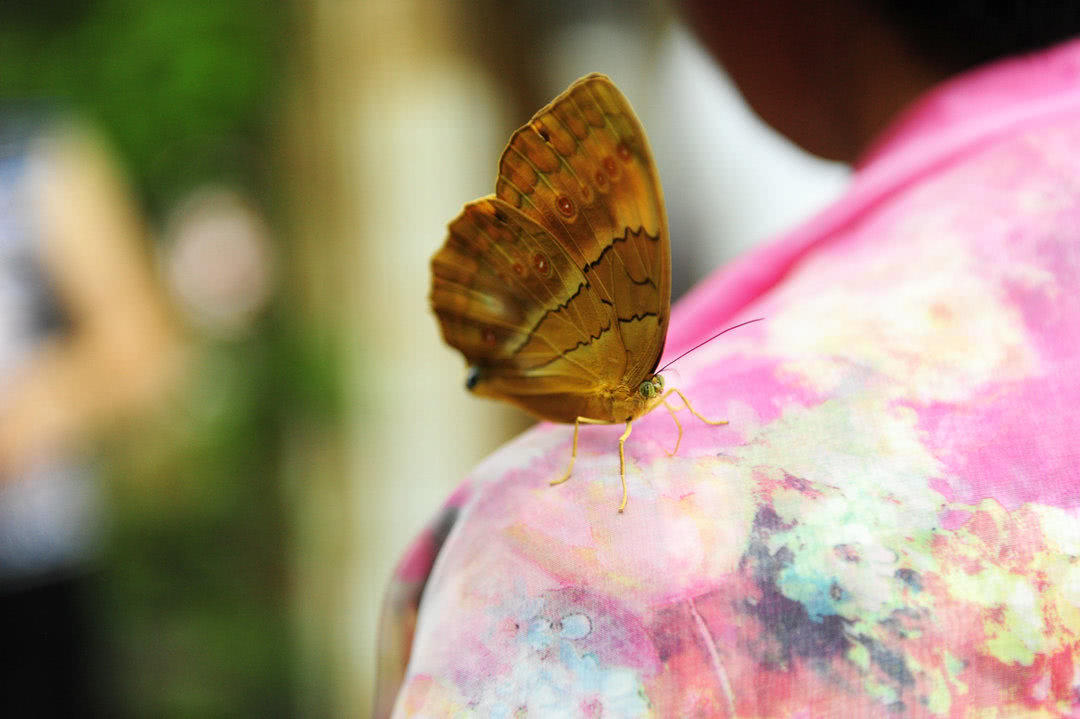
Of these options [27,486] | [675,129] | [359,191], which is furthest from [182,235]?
[675,129]

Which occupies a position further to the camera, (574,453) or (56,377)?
(56,377)

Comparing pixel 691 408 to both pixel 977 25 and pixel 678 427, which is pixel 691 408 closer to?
pixel 678 427

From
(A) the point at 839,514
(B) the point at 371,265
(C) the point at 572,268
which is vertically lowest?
(B) the point at 371,265

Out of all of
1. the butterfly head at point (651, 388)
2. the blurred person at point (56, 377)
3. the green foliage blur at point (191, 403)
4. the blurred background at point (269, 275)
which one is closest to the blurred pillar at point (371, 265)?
the blurred background at point (269, 275)

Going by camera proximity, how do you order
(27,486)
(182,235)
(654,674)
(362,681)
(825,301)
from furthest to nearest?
(362,681) < (182,235) < (27,486) < (825,301) < (654,674)

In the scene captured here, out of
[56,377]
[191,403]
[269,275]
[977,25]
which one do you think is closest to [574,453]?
[977,25]

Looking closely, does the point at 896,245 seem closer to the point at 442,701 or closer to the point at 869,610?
the point at 869,610
